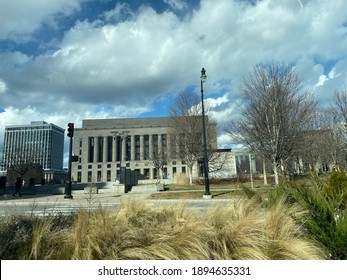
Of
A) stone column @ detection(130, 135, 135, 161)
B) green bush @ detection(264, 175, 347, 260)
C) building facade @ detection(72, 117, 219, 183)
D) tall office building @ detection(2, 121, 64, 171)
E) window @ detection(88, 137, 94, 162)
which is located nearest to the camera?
green bush @ detection(264, 175, 347, 260)

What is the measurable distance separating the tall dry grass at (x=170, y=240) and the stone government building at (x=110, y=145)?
106 metres

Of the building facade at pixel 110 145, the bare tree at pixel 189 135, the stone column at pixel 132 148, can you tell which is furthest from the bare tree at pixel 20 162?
the stone column at pixel 132 148

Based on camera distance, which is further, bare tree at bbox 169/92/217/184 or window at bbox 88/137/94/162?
window at bbox 88/137/94/162

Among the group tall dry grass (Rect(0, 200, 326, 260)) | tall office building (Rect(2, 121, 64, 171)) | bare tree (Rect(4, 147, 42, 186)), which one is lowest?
tall dry grass (Rect(0, 200, 326, 260))

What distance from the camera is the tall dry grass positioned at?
3.60 meters

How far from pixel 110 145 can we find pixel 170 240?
384ft

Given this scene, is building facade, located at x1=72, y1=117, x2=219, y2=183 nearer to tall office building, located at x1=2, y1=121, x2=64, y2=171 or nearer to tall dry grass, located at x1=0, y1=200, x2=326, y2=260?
tall office building, located at x1=2, y1=121, x2=64, y2=171

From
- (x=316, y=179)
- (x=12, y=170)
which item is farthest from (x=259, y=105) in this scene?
(x=12, y=170)

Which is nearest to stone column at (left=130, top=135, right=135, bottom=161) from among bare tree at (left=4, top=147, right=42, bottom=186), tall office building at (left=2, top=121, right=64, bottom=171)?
tall office building at (left=2, top=121, right=64, bottom=171)

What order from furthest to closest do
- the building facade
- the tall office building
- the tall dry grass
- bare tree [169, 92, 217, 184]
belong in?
the building facade, the tall office building, bare tree [169, 92, 217, 184], the tall dry grass

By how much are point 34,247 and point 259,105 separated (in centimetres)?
2084

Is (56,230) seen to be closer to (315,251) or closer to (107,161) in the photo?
(315,251)

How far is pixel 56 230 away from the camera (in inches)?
170

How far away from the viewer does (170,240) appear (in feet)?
12.7
